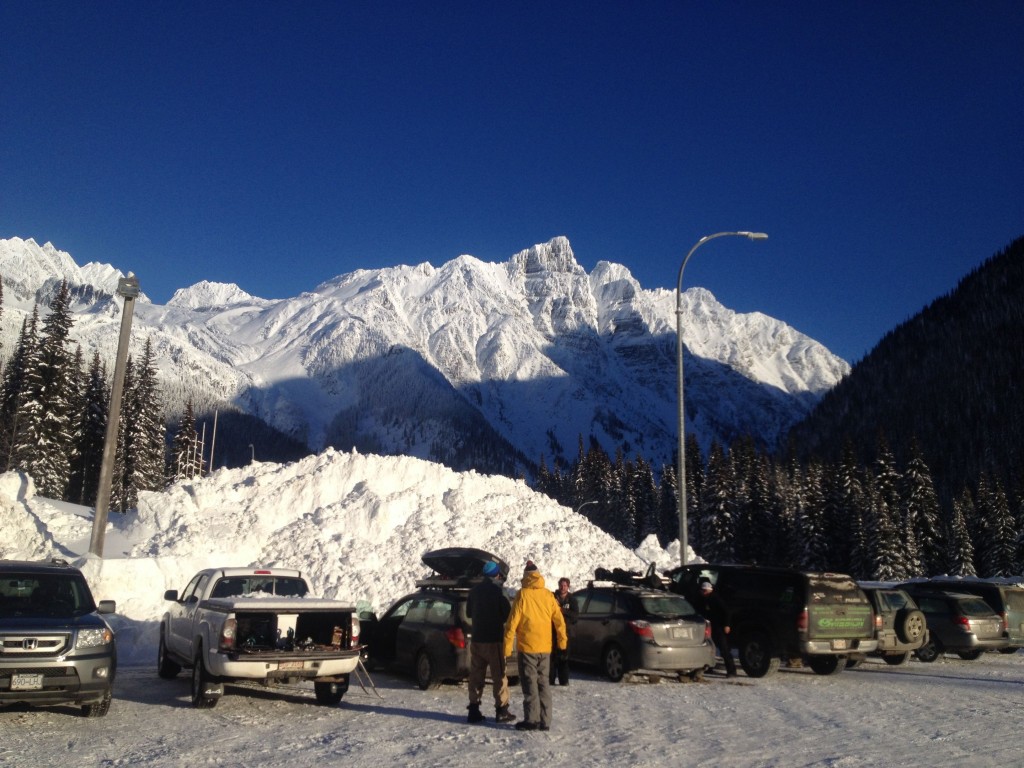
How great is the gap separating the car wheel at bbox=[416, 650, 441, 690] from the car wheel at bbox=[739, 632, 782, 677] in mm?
5863

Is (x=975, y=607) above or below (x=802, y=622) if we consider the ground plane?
above

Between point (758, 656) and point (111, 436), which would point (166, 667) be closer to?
point (111, 436)

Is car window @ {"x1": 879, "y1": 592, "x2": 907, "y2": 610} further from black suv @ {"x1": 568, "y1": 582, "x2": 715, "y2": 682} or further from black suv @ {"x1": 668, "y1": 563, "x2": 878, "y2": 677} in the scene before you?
black suv @ {"x1": 568, "y1": 582, "x2": 715, "y2": 682}

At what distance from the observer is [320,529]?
24062mm

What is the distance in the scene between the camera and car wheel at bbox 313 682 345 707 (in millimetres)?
11398

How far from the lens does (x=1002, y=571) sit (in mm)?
61250

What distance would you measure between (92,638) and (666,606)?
867 centimetres

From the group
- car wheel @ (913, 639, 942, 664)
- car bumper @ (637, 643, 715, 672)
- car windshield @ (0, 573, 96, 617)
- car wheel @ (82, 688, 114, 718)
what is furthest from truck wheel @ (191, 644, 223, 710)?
car wheel @ (913, 639, 942, 664)

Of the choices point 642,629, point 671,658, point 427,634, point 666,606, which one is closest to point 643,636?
point 642,629

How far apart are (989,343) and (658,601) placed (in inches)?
6696

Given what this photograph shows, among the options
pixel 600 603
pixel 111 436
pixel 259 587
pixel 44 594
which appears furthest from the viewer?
pixel 111 436

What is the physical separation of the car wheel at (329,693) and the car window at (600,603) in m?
Result: 5.13

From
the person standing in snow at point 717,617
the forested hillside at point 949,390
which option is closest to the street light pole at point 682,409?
the person standing in snow at point 717,617

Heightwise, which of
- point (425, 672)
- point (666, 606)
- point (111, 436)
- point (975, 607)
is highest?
point (111, 436)
